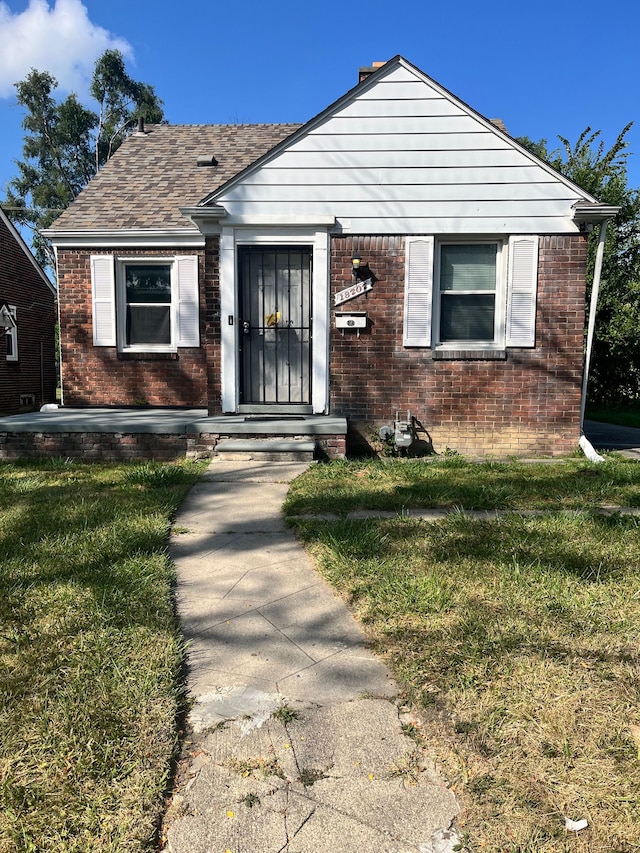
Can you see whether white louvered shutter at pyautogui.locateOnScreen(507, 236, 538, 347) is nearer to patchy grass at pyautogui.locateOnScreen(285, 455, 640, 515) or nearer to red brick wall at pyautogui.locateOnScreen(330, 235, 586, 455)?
red brick wall at pyautogui.locateOnScreen(330, 235, 586, 455)

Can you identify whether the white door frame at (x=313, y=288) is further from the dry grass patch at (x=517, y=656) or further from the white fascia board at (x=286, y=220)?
the dry grass patch at (x=517, y=656)

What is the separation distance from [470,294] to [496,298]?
1.08 feet

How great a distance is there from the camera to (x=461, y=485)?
18.6ft

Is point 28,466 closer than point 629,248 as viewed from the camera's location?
Yes

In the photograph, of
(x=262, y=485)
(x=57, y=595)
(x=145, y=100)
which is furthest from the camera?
(x=145, y=100)

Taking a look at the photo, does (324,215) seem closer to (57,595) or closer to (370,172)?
(370,172)

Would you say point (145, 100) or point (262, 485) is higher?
point (145, 100)

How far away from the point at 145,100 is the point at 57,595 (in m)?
37.1

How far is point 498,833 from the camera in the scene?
166cm

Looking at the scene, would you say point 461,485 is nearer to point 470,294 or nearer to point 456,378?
point 456,378

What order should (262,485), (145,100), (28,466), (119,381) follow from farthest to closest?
(145,100)
(119,381)
(28,466)
(262,485)

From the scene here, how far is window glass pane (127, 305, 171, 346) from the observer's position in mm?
10203

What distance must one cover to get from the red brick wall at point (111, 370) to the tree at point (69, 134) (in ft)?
84.8

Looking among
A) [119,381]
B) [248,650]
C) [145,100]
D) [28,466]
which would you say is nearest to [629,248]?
[119,381]
